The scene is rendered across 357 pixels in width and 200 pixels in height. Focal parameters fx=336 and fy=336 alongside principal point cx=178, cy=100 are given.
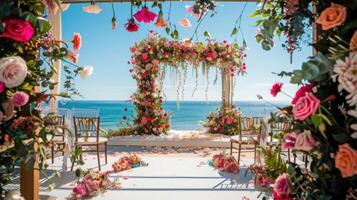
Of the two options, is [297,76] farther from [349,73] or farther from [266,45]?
[266,45]

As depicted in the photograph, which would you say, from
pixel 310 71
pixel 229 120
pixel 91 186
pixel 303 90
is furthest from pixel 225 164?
pixel 310 71

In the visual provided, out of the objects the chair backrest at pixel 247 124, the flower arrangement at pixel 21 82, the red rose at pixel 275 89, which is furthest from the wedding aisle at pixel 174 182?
the red rose at pixel 275 89

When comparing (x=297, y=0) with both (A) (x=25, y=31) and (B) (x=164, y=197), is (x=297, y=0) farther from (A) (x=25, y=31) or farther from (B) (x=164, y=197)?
(B) (x=164, y=197)

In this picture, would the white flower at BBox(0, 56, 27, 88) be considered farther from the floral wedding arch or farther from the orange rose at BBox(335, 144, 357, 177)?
the floral wedding arch

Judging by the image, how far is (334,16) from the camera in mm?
993

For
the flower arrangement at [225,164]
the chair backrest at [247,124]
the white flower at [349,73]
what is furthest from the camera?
the chair backrest at [247,124]

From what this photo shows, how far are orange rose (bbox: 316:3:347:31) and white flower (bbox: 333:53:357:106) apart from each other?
124mm

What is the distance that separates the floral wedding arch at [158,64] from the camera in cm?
808

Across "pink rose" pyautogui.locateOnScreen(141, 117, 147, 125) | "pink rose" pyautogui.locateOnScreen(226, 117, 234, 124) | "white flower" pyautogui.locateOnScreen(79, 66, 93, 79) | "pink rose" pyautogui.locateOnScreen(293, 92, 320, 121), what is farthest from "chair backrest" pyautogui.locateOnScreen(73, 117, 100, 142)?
"pink rose" pyautogui.locateOnScreen(293, 92, 320, 121)

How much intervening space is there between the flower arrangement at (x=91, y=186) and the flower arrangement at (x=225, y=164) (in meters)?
1.75

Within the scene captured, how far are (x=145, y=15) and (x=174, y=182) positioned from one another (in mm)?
3162

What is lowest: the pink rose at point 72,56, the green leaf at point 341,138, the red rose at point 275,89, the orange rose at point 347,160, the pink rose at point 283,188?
the pink rose at point 283,188

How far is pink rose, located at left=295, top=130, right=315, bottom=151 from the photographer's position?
1.08 metres

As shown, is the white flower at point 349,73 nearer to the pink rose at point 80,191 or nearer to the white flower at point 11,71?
the white flower at point 11,71
